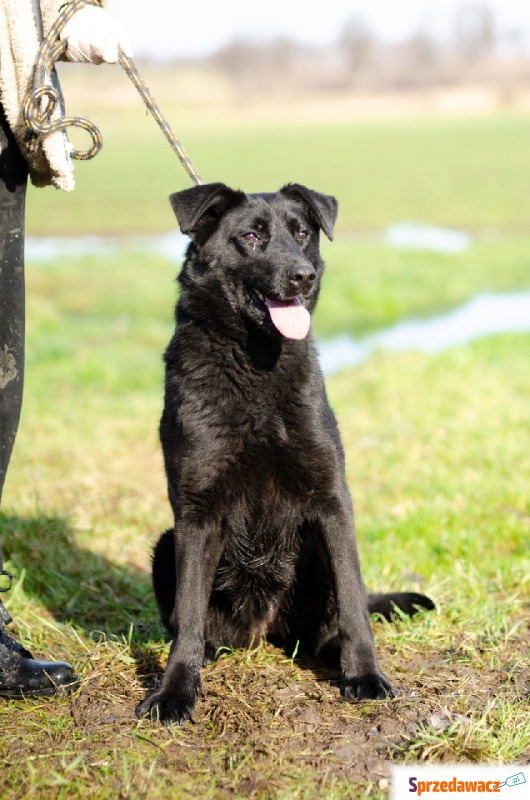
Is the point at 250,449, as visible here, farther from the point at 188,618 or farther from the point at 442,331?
the point at 442,331

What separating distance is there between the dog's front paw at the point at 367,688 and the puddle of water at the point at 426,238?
48.6 feet

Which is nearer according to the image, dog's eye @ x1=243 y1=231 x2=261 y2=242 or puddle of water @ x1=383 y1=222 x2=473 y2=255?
dog's eye @ x1=243 y1=231 x2=261 y2=242

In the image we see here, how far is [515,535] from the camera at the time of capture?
17.1ft

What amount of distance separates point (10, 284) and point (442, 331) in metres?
9.83

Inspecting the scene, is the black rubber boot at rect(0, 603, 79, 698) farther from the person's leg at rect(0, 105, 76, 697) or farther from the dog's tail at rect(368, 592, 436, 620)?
the dog's tail at rect(368, 592, 436, 620)

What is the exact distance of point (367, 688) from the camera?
3.21 metres

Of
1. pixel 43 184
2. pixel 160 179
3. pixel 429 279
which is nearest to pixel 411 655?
pixel 43 184

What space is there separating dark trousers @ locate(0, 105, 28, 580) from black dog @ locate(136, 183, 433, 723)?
525 millimetres

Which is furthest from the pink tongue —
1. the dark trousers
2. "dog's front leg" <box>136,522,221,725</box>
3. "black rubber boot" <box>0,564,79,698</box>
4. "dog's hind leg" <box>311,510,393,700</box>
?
"black rubber boot" <box>0,564,79,698</box>

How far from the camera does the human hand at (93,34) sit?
10.3 ft

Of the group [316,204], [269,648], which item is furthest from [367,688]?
[316,204]

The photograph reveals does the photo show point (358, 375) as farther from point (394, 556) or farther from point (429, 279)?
point (429, 279)

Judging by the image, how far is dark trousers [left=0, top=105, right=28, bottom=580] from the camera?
3.17 m

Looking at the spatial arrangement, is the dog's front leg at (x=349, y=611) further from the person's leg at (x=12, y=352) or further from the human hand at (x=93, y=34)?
the human hand at (x=93, y=34)
